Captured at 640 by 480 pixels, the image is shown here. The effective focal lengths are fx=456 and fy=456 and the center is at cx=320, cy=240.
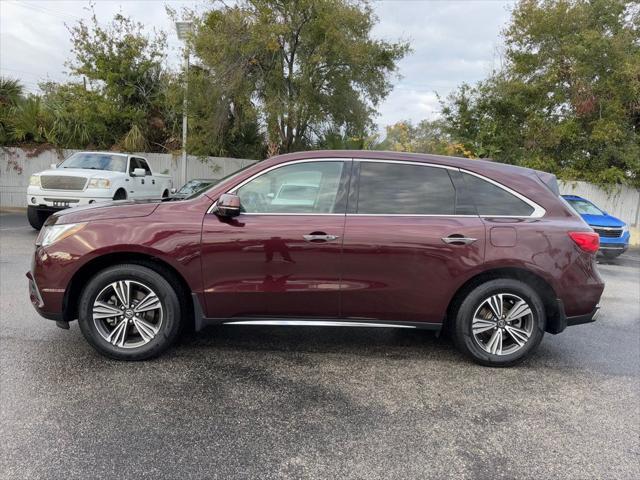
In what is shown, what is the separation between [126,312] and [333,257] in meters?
1.73

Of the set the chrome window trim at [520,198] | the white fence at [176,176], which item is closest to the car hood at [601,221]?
the white fence at [176,176]

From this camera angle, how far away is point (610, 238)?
1161cm

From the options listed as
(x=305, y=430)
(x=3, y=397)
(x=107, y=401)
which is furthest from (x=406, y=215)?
(x=3, y=397)

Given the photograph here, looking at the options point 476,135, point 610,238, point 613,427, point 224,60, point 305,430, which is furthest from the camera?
point 476,135

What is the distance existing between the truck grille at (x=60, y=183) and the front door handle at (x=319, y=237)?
330 inches

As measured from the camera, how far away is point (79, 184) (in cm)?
1012

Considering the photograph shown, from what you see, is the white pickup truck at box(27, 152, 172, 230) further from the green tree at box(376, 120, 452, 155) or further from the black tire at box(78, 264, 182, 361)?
the green tree at box(376, 120, 452, 155)

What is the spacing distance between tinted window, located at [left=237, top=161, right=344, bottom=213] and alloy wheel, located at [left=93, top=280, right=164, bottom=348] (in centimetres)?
107

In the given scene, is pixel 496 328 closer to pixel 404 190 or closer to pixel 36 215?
pixel 404 190

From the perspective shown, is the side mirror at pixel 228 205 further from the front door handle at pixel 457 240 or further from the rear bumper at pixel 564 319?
the rear bumper at pixel 564 319

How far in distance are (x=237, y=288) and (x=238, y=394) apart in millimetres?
815

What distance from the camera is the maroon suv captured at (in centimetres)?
360

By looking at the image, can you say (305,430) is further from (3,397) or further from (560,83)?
(560,83)

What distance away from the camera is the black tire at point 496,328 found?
148 inches
